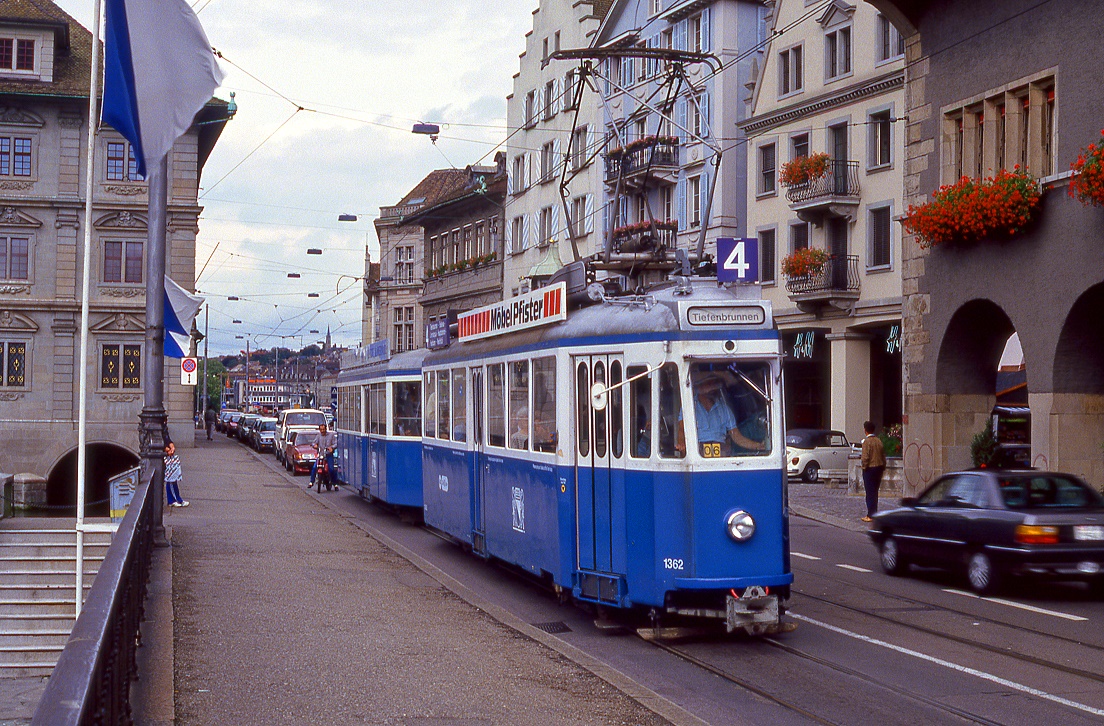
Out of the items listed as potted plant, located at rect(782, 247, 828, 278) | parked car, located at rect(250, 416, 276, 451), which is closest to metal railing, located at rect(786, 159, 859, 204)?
potted plant, located at rect(782, 247, 828, 278)

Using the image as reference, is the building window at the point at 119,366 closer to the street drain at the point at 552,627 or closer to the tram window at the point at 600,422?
the street drain at the point at 552,627

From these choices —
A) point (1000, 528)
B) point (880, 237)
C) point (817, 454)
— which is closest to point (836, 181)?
point (880, 237)

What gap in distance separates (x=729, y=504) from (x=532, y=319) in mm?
3463

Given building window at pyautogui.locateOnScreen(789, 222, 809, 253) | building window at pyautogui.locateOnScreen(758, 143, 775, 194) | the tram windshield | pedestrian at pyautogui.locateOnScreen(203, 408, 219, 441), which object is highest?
building window at pyautogui.locateOnScreen(758, 143, 775, 194)

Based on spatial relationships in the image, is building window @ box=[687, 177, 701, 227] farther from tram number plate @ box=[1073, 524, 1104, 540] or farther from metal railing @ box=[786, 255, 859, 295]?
tram number plate @ box=[1073, 524, 1104, 540]

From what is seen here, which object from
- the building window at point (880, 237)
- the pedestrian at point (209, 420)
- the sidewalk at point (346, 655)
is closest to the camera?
the sidewalk at point (346, 655)

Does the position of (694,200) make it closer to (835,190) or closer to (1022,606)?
(835,190)

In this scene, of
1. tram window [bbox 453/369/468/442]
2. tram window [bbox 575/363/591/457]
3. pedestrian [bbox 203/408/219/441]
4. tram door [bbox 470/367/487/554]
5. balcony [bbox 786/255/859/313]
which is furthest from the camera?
pedestrian [bbox 203/408/219/441]

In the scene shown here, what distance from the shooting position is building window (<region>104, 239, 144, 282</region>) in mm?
53344

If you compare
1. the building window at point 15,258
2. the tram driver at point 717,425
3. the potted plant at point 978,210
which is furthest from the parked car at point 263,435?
the tram driver at point 717,425

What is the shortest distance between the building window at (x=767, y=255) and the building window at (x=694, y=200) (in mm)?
3018

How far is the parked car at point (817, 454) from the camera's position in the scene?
36.8m

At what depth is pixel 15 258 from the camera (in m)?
52.5

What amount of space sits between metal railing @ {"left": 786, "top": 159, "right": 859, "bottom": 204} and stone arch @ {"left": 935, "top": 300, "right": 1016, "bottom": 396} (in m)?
12.9
